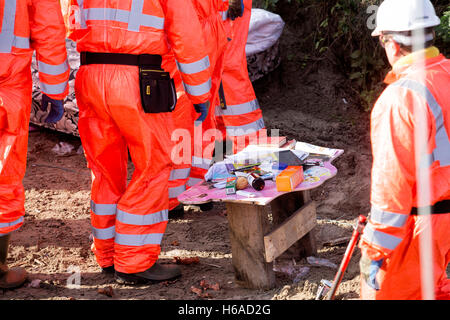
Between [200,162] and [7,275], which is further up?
[200,162]

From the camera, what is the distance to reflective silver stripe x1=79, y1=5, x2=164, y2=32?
353 cm

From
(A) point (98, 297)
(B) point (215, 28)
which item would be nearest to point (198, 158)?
(B) point (215, 28)

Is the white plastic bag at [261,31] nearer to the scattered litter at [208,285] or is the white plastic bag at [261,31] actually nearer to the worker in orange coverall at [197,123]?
the worker in orange coverall at [197,123]

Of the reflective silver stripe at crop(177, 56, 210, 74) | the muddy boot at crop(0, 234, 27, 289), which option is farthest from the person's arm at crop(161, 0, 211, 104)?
the muddy boot at crop(0, 234, 27, 289)

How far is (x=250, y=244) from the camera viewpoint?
3703mm

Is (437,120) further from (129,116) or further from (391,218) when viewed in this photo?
(129,116)

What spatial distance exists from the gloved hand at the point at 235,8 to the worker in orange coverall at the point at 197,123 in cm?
39

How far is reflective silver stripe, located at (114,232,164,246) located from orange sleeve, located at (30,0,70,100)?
42.2 inches

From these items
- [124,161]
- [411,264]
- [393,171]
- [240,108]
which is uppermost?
[393,171]

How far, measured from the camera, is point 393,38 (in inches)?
101

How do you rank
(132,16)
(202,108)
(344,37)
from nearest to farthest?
(132,16) < (202,108) < (344,37)

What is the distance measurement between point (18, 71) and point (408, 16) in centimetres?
240

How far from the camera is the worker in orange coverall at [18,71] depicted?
362cm

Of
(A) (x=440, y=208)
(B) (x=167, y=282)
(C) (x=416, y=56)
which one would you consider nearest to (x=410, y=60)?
(C) (x=416, y=56)
